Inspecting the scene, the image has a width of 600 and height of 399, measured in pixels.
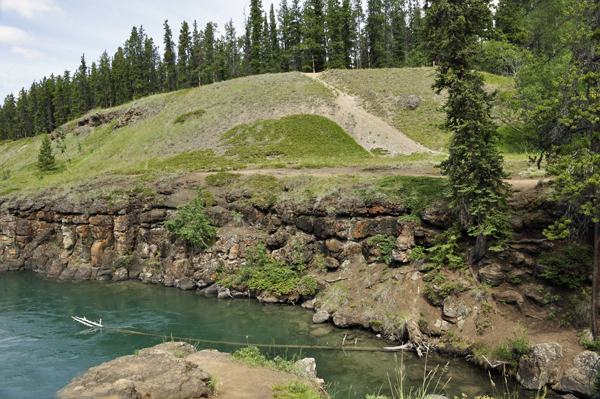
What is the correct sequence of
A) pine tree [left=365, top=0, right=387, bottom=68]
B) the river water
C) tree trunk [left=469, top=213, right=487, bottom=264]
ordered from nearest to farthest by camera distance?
the river water → tree trunk [left=469, top=213, right=487, bottom=264] → pine tree [left=365, top=0, right=387, bottom=68]

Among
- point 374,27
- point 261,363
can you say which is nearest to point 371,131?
point 261,363

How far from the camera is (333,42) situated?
72.1 m

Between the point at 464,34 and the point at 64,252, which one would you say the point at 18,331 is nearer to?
the point at 64,252

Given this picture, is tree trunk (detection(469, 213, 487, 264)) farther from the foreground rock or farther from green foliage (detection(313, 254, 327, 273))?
the foreground rock

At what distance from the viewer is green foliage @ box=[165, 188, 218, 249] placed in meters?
23.2

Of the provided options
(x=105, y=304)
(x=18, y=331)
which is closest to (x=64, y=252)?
(x=105, y=304)

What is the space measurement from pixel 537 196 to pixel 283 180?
1573 centimetres

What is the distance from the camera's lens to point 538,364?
37.7ft

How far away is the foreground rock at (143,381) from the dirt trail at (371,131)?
111ft

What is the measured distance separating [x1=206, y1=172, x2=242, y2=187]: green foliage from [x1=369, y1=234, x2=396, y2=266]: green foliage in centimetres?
1330

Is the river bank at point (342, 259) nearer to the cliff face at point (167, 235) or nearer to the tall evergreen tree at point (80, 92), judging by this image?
the cliff face at point (167, 235)

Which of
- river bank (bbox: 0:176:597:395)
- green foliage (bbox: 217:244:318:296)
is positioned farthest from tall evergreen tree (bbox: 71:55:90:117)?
green foliage (bbox: 217:244:318:296)

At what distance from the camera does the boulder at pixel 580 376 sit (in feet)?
34.0

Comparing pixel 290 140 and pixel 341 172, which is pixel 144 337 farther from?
pixel 290 140
